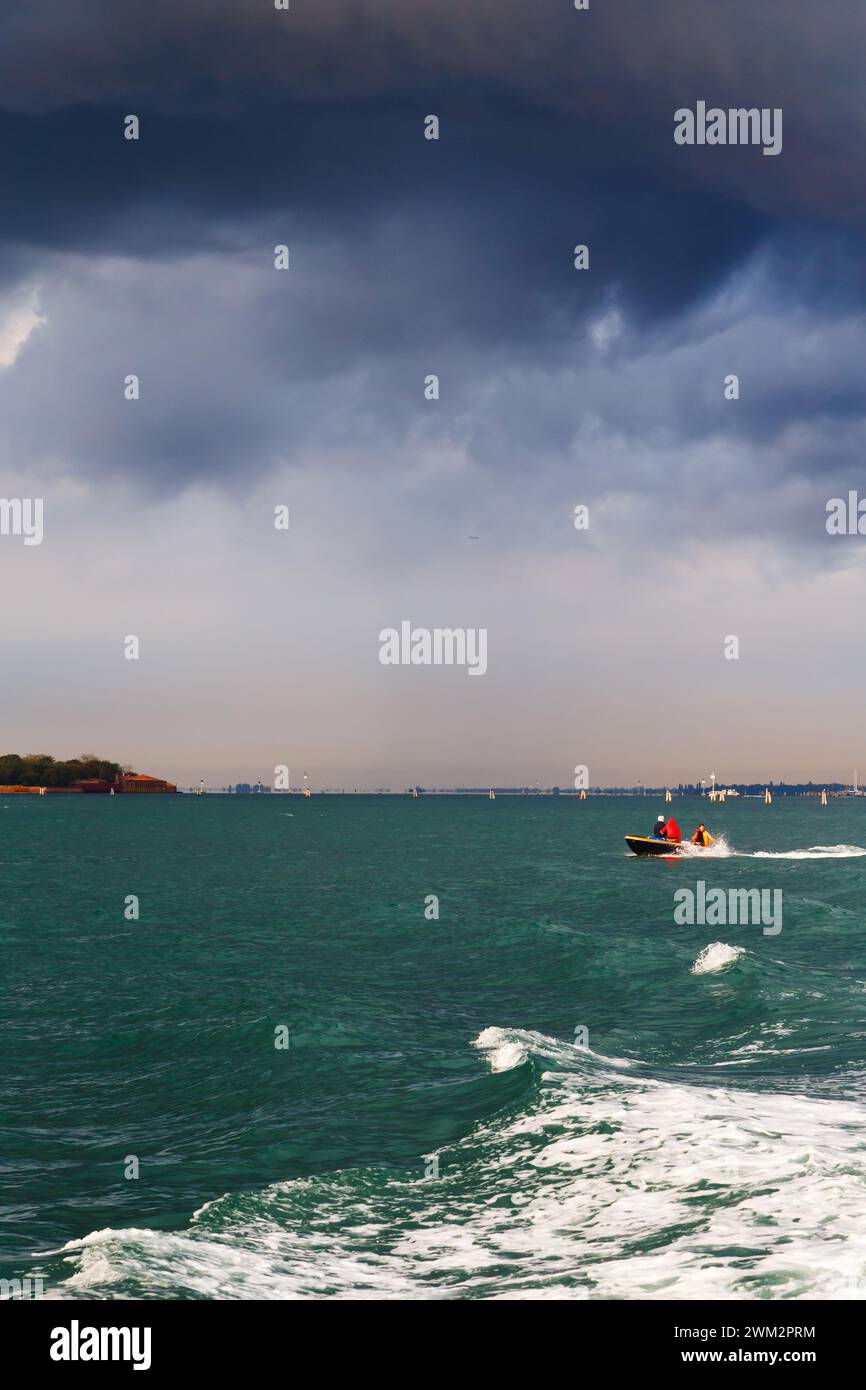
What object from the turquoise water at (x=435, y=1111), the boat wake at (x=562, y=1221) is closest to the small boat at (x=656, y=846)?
the turquoise water at (x=435, y=1111)

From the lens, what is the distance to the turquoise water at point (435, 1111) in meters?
11.5

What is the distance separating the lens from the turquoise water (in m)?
11.5

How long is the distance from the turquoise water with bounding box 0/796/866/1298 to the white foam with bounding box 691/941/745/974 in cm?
13

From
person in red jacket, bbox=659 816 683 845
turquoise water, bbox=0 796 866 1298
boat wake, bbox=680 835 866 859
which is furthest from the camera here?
boat wake, bbox=680 835 866 859

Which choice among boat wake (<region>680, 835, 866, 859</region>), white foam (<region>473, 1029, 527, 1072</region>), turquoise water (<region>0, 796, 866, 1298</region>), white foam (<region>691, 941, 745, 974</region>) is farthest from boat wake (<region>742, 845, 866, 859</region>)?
white foam (<region>473, 1029, 527, 1072</region>)

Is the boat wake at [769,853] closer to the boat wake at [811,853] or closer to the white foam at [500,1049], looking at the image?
the boat wake at [811,853]

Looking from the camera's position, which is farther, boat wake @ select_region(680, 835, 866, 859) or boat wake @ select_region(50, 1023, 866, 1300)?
boat wake @ select_region(680, 835, 866, 859)

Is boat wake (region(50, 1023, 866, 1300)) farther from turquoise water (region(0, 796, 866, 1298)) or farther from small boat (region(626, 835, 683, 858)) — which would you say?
small boat (region(626, 835, 683, 858))

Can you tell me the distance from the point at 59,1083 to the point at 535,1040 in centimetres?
915

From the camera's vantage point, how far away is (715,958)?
108ft

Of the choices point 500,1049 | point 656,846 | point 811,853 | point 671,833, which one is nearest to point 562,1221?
point 500,1049

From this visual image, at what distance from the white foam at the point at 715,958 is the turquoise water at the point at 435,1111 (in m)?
0.13

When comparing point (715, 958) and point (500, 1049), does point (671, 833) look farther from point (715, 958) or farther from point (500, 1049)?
point (500, 1049)
